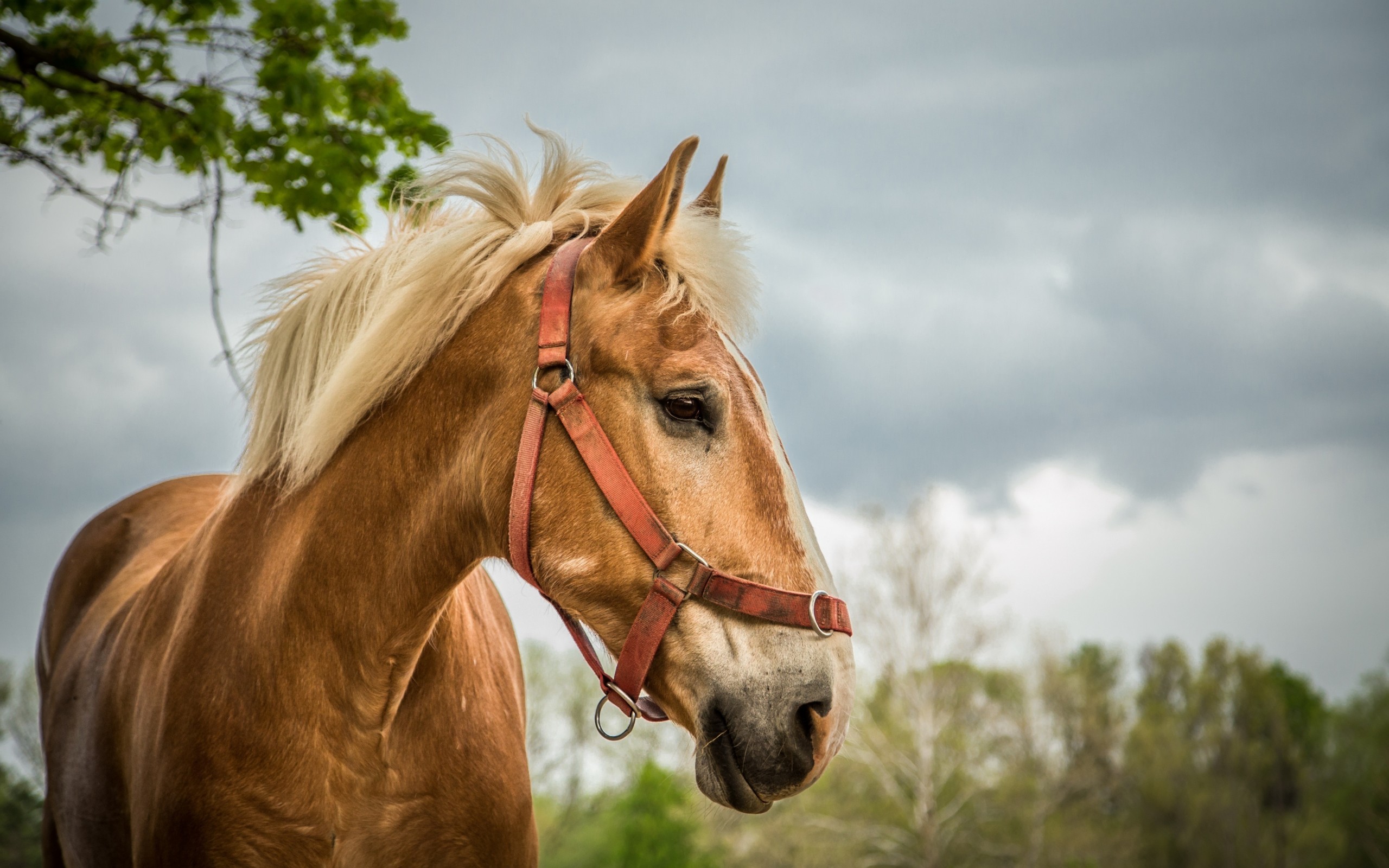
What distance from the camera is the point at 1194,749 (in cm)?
4034

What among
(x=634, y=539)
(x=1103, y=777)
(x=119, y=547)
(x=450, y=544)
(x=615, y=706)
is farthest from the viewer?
(x=1103, y=777)

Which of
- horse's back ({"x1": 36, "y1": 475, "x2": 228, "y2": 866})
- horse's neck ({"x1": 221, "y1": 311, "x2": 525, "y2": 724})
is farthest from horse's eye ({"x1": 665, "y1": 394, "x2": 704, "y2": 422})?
horse's back ({"x1": 36, "y1": 475, "x2": 228, "y2": 866})

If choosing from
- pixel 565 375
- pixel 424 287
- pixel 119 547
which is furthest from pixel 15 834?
pixel 565 375

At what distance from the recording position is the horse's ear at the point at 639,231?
221 cm

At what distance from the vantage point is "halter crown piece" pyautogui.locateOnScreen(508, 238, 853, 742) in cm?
201

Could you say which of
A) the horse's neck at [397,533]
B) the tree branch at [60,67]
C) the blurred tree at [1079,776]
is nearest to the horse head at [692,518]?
the horse's neck at [397,533]

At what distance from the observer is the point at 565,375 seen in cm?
223

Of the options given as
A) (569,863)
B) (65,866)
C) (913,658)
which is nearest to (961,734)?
(913,658)

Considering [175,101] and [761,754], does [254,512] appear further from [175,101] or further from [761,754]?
[175,101]

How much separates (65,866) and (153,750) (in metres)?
2.05

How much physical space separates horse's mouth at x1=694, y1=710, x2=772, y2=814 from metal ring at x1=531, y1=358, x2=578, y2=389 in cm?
84

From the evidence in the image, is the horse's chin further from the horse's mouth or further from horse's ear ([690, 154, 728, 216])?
horse's ear ([690, 154, 728, 216])

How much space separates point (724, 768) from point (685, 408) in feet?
2.65

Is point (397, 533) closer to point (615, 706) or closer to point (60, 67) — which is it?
point (615, 706)
